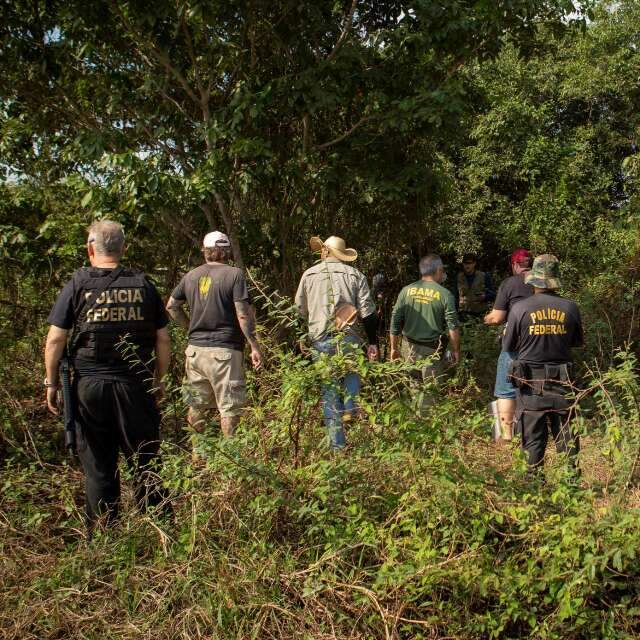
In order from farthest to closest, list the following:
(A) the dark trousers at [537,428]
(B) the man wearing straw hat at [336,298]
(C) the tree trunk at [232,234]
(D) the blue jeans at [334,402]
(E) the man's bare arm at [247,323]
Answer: (C) the tree trunk at [232,234] → (B) the man wearing straw hat at [336,298] → (E) the man's bare arm at [247,323] → (A) the dark trousers at [537,428] → (D) the blue jeans at [334,402]

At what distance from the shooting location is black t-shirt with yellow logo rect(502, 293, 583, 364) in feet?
15.0

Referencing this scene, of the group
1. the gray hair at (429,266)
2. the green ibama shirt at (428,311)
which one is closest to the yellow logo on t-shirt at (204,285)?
the green ibama shirt at (428,311)

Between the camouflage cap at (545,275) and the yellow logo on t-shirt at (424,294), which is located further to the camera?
the yellow logo on t-shirt at (424,294)

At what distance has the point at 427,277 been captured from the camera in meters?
5.86

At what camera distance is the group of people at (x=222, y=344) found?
380 centimetres

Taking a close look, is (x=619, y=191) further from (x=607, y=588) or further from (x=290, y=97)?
(x=607, y=588)

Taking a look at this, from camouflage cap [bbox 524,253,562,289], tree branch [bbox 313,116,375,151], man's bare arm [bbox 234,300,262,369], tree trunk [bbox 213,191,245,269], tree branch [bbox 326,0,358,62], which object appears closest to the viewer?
camouflage cap [bbox 524,253,562,289]

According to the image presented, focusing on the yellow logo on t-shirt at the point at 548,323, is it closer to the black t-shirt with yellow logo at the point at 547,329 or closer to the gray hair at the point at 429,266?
the black t-shirt with yellow logo at the point at 547,329

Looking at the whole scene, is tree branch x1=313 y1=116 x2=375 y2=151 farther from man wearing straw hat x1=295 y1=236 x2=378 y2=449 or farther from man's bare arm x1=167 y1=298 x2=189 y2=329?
man's bare arm x1=167 y1=298 x2=189 y2=329

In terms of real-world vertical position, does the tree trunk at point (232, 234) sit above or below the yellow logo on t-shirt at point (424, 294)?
above

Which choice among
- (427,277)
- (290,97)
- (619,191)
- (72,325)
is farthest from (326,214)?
(619,191)

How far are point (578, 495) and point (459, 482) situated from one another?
1.78ft

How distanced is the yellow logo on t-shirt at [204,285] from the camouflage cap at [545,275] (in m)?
2.11

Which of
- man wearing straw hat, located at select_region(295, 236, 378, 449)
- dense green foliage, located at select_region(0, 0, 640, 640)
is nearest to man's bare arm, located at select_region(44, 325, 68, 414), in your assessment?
dense green foliage, located at select_region(0, 0, 640, 640)
